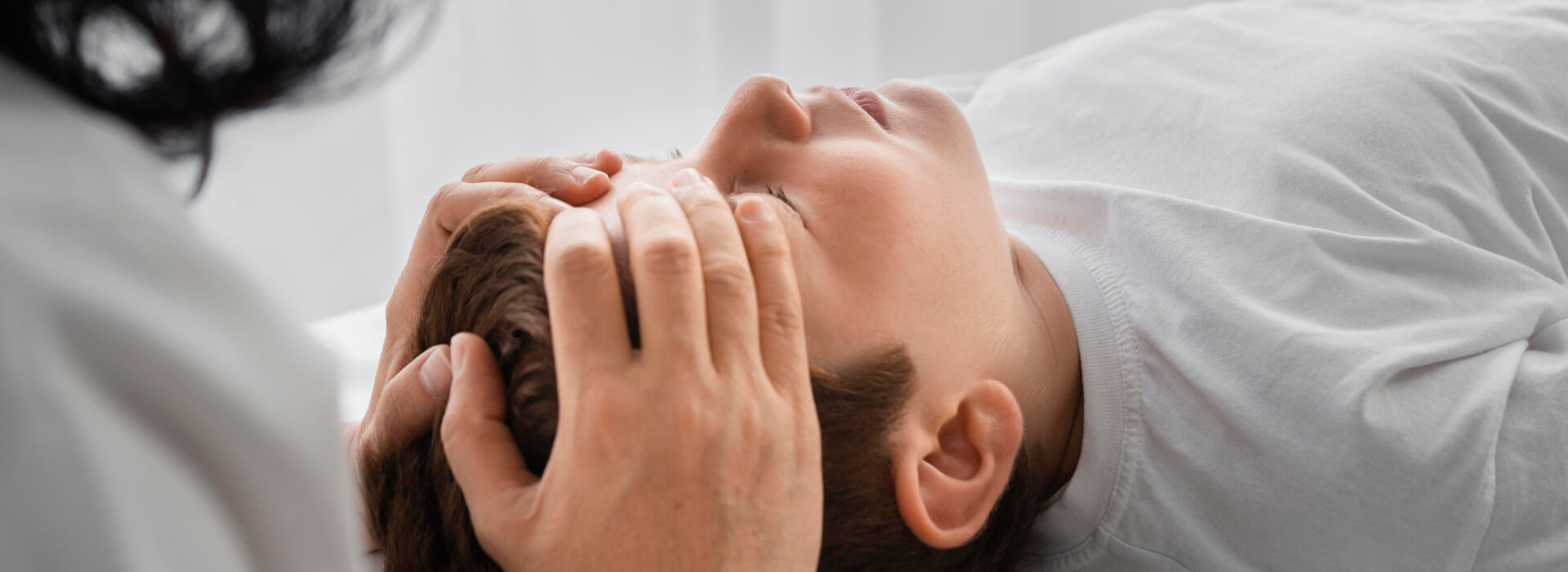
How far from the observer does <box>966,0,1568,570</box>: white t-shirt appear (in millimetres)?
801

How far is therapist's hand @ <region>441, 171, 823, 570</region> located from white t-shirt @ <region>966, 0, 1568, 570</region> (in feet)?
1.30

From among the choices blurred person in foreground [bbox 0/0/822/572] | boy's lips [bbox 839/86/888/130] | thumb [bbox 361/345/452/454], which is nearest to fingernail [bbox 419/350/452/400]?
thumb [bbox 361/345/452/454]

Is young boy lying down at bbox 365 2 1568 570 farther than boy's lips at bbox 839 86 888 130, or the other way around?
boy's lips at bbox 839 86 888 130

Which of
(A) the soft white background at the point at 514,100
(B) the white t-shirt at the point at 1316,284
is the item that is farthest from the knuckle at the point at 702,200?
(A) the soft white background at the point at 514,100

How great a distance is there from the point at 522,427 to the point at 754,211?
0.23 m

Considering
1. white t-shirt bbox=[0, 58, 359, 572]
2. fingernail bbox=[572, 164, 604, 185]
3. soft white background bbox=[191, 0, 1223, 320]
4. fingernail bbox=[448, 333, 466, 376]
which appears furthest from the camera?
soft white background bbox=[191, 0, 1223, 320]

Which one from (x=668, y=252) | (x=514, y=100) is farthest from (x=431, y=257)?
(x=514, y=100)

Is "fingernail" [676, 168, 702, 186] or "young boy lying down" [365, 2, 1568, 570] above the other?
"fingernail" [676, 168, 702, 186]

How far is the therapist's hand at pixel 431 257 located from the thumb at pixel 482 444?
5 cm

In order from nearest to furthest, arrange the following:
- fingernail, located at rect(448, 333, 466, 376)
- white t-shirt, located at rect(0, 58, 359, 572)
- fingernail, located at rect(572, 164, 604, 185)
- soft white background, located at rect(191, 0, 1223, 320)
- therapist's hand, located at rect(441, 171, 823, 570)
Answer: white t-shirt, located at rect(0, 58, 359, 572) < therapist's hand, located at rect(441, 171, 823, 570) < fingernail, located at rect(448, 333, 466, 376) < fingernail, located at rect(572, 164, 604, 185) < soft white background, located at rect(191, 0, 1223, 320)

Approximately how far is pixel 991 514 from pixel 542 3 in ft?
5.49

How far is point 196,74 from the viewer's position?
0.39 meters

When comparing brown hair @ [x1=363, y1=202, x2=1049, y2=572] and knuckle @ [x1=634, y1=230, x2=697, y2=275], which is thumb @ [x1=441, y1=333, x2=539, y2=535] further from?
knuckle @ [x1=634, y1=230, x2=697, y2=275]

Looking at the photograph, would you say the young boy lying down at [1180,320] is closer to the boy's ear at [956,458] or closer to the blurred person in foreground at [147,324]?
the boy's ear at [956,458]
